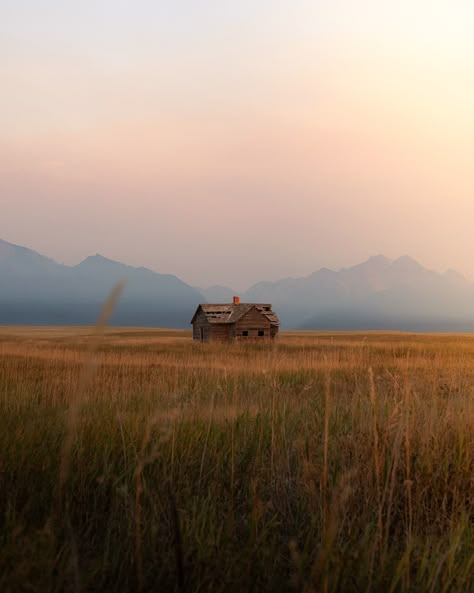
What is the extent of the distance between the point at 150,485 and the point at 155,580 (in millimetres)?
1486

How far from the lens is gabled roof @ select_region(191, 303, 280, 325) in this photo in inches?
1574

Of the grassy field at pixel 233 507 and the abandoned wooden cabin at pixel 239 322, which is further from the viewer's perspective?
the abandoned wooden cabin at pixel 239 322

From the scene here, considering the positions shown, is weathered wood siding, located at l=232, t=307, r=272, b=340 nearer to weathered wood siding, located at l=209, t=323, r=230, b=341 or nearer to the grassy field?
weathered wood siding, located at l=209, t=323, r=230, b=341

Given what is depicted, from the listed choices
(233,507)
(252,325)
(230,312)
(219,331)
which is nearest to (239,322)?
(252,325)

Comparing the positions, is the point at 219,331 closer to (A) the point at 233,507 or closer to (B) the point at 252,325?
(B) the point at 252,325

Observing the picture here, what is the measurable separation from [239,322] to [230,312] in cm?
146

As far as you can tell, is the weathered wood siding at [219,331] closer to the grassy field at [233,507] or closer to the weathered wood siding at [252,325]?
the weathered wood siding at [252,325]

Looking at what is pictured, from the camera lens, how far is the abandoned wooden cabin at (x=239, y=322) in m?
39.8

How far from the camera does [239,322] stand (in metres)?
39.8

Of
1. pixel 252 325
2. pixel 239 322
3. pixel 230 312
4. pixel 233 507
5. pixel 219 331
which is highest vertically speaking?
pixel 230 312

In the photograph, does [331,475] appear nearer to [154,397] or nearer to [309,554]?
[309,554]

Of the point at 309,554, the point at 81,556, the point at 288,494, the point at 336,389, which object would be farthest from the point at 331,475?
the point at 336,389

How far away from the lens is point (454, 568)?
3.14 meters

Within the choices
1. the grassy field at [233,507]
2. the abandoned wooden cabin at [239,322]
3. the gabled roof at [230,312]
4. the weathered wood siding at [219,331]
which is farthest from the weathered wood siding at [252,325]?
the grassy field at [233,507]
